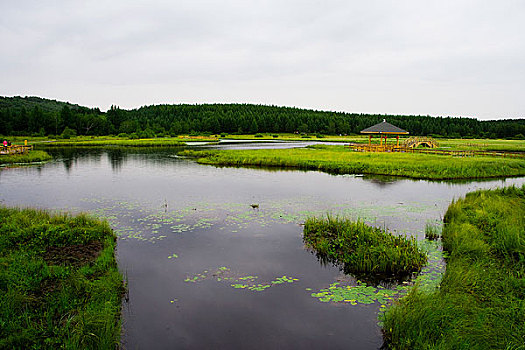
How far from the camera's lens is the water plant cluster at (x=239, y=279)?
30.2ft

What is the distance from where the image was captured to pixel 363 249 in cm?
1081

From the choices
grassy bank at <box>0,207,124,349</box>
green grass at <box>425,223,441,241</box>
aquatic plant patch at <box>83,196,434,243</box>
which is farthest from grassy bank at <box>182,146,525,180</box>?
grassy bank at <box>0,207,124,349</box>

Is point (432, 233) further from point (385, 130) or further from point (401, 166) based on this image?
point (385, 130)

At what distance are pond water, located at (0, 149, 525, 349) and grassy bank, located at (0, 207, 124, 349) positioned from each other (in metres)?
0.61

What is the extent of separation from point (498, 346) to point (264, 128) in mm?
145778

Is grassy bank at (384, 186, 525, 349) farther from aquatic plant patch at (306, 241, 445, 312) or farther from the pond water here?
the pond water

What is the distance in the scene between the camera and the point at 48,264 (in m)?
9.40

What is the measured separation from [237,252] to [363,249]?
4.01 m

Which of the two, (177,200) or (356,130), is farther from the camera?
(356,130)

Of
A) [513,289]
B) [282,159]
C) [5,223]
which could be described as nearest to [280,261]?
[513,289]

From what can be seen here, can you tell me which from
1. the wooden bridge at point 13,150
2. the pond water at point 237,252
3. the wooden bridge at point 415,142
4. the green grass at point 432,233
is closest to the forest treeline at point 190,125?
the wooden bridge at point 13,150

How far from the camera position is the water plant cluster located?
30.2 feet

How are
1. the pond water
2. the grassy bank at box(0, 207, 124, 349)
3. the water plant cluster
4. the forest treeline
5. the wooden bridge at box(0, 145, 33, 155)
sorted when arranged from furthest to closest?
the forest treeline → the wooden bridge at box(0, 145, 33, 155) → the water plant cluster → the pond water → the grassy bank at box(0, 207, 124, 349)

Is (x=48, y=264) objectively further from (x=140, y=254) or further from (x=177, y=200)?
(x=177, y=200)
